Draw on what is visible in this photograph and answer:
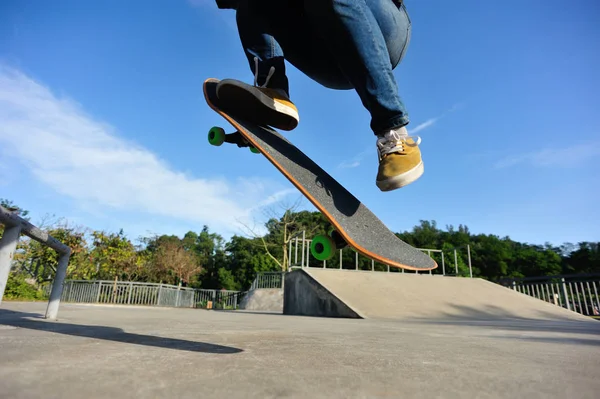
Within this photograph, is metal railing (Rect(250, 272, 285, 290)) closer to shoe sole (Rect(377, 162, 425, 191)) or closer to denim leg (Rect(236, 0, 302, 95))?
denim leg (Rect(236, 0, 302, 95))

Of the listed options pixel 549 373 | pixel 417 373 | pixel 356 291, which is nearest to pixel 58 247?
pixel 417 373

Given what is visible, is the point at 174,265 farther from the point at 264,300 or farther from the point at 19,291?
the point at 19,291

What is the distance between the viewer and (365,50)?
1187 millimetres

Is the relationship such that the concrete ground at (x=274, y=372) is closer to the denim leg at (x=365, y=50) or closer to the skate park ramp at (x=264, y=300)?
the denim leg at (x=365, y=50)

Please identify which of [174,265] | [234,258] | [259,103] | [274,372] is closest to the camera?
[274,372]

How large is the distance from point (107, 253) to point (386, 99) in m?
17.1

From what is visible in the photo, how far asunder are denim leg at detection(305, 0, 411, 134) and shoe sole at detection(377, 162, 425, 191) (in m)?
0.19

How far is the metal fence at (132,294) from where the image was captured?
12.4 meters

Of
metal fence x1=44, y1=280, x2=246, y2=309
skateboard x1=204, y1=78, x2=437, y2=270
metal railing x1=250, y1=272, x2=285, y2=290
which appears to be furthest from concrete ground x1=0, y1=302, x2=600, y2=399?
metal fence x1=44, y1=280, x2=246, y2=309

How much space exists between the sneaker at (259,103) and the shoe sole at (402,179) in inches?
23.6

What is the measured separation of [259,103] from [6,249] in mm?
1109

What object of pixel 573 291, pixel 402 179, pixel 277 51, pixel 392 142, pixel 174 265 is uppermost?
pixel 174 265

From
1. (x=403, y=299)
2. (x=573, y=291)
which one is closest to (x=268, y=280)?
(x=403, y=299)

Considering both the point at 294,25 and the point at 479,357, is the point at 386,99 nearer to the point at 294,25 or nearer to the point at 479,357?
the point at 294,25
